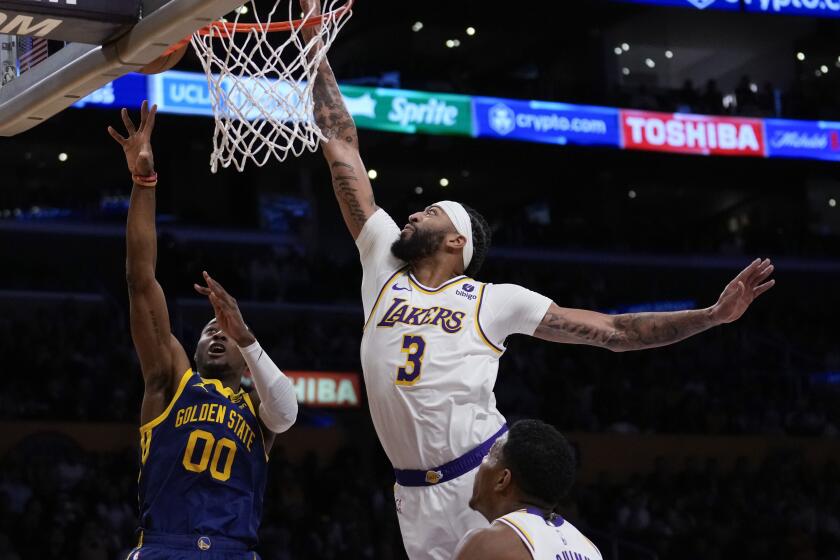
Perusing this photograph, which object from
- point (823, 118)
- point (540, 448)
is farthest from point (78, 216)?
point (540, 448)

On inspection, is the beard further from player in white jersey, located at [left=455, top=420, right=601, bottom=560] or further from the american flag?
the american flag

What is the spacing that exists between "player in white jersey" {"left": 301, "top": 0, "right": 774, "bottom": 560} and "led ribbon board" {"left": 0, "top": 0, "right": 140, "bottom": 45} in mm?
1339

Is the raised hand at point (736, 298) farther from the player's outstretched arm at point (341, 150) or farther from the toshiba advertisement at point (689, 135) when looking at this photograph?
the toshiba advertisement at point (689, 135)

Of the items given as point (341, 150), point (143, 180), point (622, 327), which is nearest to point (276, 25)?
point (341, 150)

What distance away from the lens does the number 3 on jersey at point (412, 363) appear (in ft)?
14.4

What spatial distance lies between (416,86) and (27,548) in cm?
1138

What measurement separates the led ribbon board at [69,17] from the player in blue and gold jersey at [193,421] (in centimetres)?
56

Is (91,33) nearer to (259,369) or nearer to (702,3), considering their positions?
(259,369)

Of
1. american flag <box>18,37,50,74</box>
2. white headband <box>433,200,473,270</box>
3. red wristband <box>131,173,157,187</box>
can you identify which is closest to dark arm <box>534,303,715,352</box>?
white headband <box>433,200,473,270</box>

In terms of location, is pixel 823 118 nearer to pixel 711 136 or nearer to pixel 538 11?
pixel 711 136

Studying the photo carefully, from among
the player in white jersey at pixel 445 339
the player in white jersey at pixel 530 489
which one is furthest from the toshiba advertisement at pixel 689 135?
the player in white jersey at pixel 530 489

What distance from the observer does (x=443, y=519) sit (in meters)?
4.36

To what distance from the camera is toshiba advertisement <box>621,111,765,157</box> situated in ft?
65.6

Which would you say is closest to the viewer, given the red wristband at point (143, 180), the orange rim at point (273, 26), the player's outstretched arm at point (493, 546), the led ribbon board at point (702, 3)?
the player's outstretched arm at point (493, 546)
